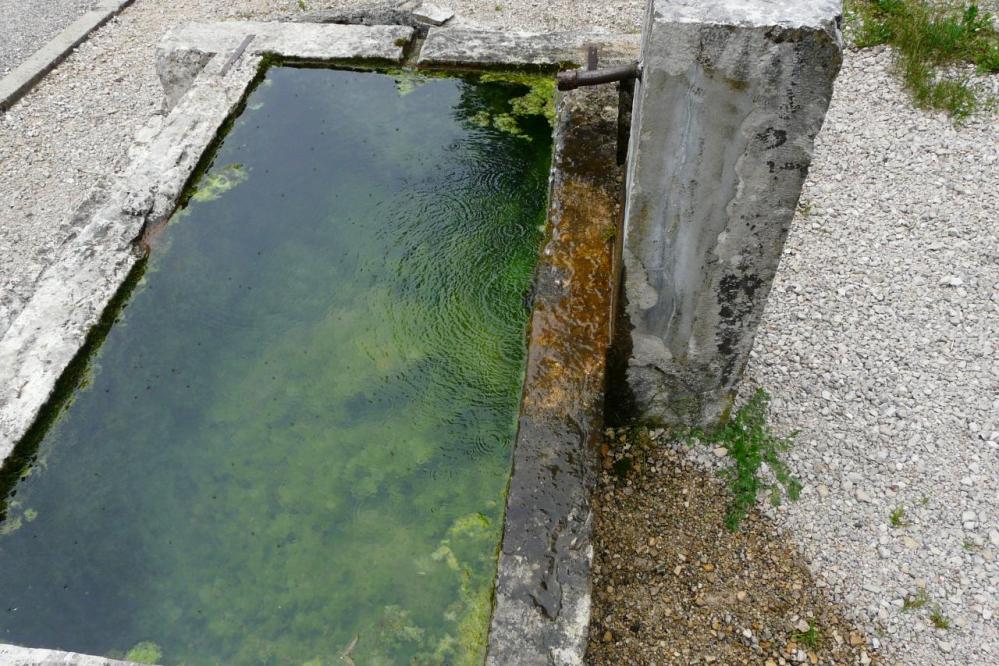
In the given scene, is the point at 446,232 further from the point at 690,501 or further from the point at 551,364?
the point at 690,501

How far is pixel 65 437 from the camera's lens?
3027 millimetres

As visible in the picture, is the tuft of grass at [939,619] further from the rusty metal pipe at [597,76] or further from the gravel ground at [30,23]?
the gravel ground at [30,23]

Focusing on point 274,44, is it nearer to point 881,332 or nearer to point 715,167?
point 715,167

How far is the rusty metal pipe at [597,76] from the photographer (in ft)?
8.77

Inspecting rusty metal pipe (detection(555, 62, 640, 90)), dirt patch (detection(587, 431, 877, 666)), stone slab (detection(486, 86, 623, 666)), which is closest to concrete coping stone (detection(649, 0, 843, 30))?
rusty metal pipe (detection(555, 62, 640, 90))

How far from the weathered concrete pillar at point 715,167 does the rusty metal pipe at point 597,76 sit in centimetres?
12

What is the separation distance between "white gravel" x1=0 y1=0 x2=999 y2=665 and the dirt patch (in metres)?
0.15

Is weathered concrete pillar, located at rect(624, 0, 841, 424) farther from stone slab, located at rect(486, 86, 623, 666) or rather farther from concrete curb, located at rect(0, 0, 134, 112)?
concrete curb, located at rect(0, 0, 134, 112)

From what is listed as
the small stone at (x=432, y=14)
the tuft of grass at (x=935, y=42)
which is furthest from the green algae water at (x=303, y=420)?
the tuft of grass at (x=935, y=42)

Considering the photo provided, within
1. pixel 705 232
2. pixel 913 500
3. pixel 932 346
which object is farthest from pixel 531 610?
pixel 932 346

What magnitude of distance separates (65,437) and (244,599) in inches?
43.4

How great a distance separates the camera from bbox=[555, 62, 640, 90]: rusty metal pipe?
2675mm

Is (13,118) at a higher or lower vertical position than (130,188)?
lower

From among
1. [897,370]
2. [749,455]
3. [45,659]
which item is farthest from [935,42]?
[45,659]
